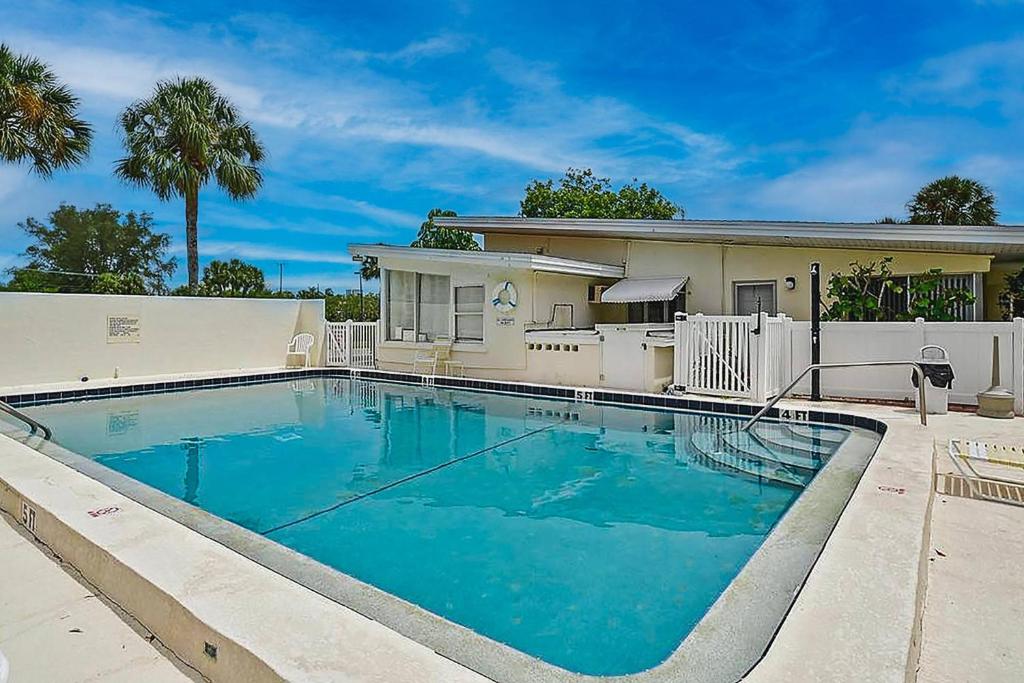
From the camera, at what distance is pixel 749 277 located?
15836mm

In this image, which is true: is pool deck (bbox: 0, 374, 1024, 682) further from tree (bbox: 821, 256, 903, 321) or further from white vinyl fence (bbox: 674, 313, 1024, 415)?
tree (bbox: 821, 256, 903, 321)

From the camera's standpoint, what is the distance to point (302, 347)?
67.8 ft

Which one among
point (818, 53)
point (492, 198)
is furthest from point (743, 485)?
point (492, 198)

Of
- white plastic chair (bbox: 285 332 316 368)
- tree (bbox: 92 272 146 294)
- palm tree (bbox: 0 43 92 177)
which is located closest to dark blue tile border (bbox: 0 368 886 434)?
white plastic chair (bbox: 285 332 316 368)

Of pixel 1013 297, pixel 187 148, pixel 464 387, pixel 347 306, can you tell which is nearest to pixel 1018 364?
pixel 1013 297

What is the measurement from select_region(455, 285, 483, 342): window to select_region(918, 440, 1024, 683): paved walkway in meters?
13.0

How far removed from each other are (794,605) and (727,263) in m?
14.1

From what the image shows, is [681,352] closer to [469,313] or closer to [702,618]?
[469,313]

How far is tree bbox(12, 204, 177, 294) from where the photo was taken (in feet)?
124

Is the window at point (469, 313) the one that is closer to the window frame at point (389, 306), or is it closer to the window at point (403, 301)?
the window frame at point (389, 306)

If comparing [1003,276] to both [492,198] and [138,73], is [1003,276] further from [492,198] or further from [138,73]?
[492,198]

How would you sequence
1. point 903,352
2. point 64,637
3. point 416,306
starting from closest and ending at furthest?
point 64,637 → point 903,352 → point 416,306

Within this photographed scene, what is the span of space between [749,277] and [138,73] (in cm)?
2235

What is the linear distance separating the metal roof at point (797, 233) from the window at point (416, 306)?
8.19ft
